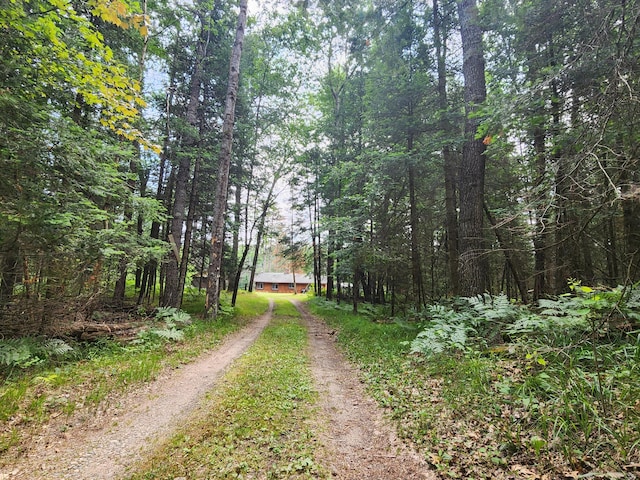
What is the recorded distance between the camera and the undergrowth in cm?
257

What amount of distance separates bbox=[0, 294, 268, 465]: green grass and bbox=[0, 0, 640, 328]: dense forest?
1163 millimetres

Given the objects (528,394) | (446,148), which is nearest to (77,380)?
(528,394)

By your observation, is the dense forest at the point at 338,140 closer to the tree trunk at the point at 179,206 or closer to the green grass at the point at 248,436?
the tree trunk at the point at 179,206

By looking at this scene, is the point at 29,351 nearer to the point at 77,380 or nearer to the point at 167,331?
the point at 77,380

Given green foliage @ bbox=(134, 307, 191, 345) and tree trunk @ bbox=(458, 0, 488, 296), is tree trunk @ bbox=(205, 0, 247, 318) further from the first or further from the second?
tree trunk @ bbox=(458, 0, 488, 296)

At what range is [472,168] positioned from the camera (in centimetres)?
730

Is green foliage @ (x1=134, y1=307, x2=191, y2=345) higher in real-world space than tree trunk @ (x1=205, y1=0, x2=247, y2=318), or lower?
lower

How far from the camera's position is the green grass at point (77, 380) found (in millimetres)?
3557

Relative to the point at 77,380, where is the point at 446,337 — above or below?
above

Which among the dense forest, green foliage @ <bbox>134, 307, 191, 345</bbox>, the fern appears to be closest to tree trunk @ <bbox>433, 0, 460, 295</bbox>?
the dense forest

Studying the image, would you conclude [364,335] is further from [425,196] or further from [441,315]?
Answer: [425,196]

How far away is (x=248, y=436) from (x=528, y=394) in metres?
3.42

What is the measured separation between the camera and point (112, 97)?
4141mm

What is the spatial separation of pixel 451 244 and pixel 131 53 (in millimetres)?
12964
